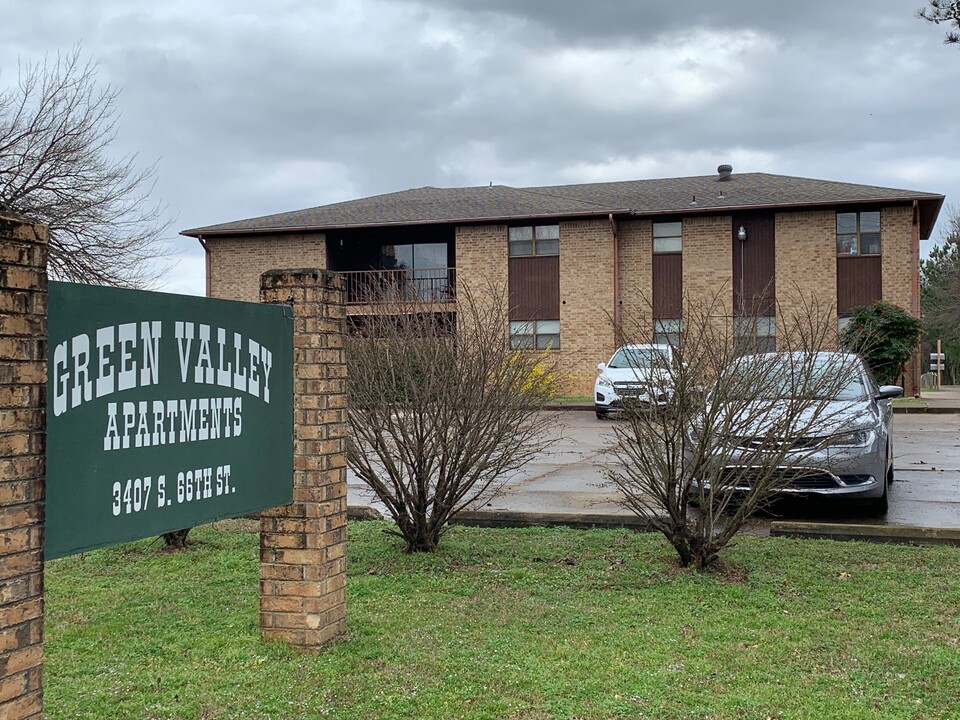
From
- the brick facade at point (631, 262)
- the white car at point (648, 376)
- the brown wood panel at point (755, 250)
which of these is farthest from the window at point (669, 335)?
the brown wood panel at point (755, 250)

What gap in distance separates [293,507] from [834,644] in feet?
9.83

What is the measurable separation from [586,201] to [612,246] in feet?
10.0

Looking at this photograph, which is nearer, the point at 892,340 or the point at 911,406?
the point at 911,406

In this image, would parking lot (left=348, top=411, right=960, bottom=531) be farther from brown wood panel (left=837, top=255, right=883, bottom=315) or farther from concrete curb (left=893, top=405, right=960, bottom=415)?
brown wood panel (left=837, top=255, right=883, bottom=315)

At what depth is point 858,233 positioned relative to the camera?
91.1ft

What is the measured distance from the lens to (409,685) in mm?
4527

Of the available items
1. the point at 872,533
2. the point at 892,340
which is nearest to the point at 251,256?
the point at 892,340

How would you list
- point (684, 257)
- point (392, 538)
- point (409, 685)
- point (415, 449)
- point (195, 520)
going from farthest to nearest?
point (684, 257), point (392, 538), point (415, 449), point (409, 685), point (195, 520)

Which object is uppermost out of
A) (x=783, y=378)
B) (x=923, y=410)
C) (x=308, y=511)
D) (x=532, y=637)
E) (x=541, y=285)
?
(x=541, y=285)

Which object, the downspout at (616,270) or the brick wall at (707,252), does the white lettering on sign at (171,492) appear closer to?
the downspout at (616,270)

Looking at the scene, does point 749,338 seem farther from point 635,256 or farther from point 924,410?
point 635,256

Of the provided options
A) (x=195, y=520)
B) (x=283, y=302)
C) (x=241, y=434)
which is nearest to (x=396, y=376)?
(x=283, y=302)

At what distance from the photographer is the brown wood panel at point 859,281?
27.7 m

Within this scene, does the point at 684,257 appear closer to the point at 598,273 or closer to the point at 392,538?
the point at 598,273
